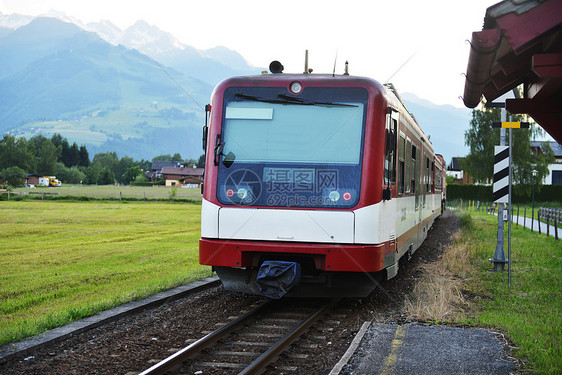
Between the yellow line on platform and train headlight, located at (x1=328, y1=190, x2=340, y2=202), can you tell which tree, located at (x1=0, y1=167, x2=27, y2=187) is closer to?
train headlight, located at (x1=328, y1=190, x2=340, y2=202)

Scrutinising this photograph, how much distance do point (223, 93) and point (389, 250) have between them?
127 inches

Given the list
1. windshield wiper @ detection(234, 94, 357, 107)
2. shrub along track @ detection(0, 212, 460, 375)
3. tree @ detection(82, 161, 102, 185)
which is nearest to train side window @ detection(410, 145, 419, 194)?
shrub along track @ detection(0, 212, 460, 375)

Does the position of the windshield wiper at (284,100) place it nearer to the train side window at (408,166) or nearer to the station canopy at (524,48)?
the station canopy at (524,48)

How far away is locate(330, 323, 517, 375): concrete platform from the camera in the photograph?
560 centimetres

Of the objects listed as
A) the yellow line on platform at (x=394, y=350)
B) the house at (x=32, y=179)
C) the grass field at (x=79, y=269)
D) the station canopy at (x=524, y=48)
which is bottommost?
the grass field at (x=79, y=269)

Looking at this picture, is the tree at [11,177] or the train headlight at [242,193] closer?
the train headlight at [242,193]

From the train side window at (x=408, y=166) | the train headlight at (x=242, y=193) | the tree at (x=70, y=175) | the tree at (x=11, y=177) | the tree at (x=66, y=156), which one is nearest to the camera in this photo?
the train headlight at (x=242, y=193)

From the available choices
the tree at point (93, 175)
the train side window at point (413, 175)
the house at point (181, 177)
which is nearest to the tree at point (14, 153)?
the tree at point (93, 175)

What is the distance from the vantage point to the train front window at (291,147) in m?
8.18

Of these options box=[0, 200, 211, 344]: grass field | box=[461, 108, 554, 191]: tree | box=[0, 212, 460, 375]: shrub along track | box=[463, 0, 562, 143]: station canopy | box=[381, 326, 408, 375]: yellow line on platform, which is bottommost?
box=[0, 200, 211, 344]: grass field

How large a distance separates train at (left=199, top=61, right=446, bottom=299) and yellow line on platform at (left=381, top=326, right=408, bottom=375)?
113cm

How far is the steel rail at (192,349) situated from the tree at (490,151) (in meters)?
52.4

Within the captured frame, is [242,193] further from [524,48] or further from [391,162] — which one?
[524,48]

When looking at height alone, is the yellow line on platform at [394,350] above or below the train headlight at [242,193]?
below
